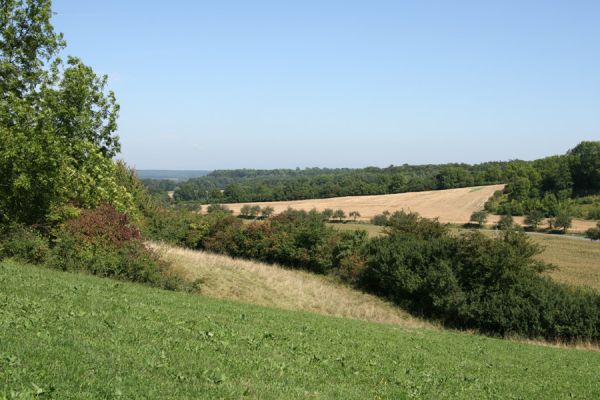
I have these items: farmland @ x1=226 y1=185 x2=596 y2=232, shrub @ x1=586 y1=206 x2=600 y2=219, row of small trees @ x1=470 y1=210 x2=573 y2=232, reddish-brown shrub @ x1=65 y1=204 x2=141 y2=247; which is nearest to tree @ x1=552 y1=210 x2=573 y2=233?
row of small trees @ x1=470 y1=210 x2=573 y2=232

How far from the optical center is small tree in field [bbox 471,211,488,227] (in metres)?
85.6

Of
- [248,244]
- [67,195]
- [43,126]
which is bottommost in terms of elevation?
[248,244]

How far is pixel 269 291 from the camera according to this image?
28438mm

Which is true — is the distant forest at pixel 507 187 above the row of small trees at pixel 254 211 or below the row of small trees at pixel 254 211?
above

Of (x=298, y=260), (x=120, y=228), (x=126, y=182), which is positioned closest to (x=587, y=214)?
(x=298, y=260)

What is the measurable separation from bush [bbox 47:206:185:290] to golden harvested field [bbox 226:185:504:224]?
227ft

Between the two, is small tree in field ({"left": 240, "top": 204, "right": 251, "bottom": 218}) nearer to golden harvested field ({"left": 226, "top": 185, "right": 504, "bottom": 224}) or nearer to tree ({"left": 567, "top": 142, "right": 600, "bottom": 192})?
golden harvested field ({"left": 226, "top": 185, "right": 504, "bottom": 224})

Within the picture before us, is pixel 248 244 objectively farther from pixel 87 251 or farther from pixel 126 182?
pixel 87 251

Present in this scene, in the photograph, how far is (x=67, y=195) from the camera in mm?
24234

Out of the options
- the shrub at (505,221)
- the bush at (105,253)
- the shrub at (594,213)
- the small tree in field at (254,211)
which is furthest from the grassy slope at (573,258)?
the bush at (105,253)

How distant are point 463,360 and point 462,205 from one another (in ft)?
295

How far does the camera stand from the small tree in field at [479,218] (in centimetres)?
8556

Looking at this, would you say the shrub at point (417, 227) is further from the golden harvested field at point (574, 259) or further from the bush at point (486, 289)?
the golden harvested field at point (574, 259)

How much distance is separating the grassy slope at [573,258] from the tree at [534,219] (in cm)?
599
